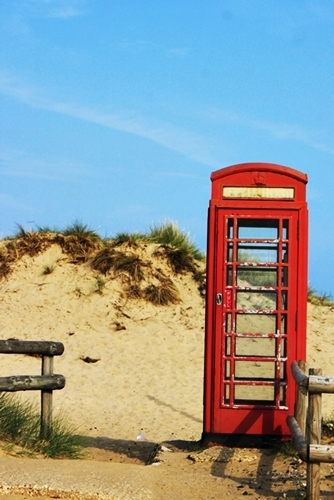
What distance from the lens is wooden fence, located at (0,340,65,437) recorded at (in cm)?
868

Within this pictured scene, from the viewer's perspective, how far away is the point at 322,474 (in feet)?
25.4

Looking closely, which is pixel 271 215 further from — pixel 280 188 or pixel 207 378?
pixel 207 378

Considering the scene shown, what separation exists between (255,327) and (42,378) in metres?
2.51

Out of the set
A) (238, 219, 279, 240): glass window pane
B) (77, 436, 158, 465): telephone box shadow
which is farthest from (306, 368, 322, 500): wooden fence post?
(77, 436, 158, 465): telephone box shadow

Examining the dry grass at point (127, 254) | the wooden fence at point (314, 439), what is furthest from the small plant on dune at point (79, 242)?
the wooden fence at point (314, 439)

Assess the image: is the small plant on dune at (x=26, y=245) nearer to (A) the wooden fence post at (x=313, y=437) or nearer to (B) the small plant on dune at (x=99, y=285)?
(B) the small plant on dune at (x=99, y=285)

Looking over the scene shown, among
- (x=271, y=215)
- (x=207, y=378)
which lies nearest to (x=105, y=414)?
(x=207, y=378)

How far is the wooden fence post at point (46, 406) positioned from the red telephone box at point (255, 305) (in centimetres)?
181

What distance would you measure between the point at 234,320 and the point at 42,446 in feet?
8.56

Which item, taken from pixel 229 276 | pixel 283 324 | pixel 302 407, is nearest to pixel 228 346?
pixel 283 324

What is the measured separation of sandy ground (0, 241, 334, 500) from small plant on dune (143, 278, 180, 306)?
21 centimetres

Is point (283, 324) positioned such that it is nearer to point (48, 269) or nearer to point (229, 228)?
point (229, 228)

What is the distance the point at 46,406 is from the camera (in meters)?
8.99

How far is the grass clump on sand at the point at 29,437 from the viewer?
8.29 meters
